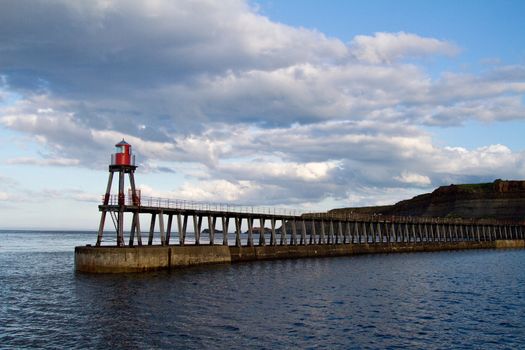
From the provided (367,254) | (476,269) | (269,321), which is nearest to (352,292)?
(269,321)

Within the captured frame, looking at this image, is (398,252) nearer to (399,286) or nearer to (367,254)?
(367,254)

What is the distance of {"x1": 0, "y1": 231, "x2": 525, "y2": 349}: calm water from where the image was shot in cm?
2314

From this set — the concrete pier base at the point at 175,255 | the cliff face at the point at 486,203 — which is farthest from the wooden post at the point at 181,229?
the cliff face at the point at 486,203

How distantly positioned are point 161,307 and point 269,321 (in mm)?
6984

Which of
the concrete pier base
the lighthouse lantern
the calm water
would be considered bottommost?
the calm water

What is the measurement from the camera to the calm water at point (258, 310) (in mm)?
23141

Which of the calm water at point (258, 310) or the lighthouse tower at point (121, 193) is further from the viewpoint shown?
the lighthouse tower at point (121, 193)

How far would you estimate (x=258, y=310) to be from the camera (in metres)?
29.5

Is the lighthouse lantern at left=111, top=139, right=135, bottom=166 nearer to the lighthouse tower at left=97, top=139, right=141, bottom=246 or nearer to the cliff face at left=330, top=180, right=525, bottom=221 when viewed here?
the lighthouse tower at left=97, top=139, right=141, bottom=246

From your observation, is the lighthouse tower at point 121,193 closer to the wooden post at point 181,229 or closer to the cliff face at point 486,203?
the wooden post at point 181,229

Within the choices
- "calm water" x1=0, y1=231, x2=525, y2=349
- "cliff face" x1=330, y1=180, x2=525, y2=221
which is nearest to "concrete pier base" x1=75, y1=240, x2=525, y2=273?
"calm water" x1=0, y1=231, x2=525, y2=349

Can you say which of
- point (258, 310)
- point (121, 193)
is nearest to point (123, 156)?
point (121, 193)

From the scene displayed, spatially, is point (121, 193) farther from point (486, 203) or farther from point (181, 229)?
point (486, 203)

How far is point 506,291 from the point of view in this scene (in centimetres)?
4022
